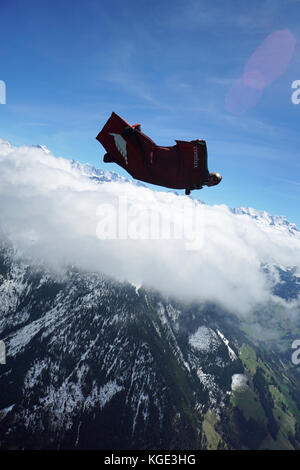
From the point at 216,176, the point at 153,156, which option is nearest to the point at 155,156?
the point at 153,156

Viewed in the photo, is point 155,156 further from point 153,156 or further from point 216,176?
point 216,176

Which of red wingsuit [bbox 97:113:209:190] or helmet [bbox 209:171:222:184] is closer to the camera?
red wingsuit [bbox 97:113:209:190]

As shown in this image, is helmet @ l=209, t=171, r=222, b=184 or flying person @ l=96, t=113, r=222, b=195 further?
helmet @ l=209, t=171, r=222, b=184
